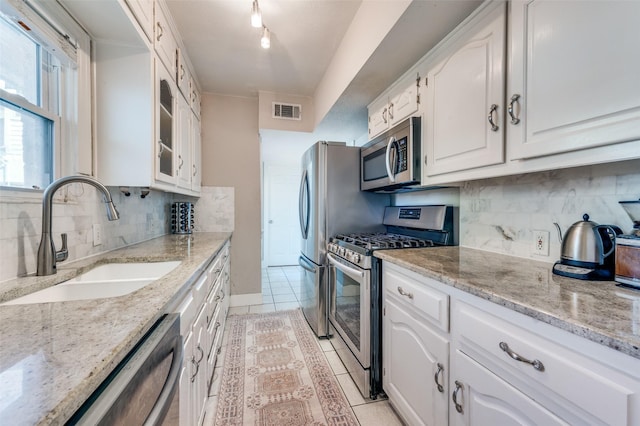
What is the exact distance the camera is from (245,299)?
3201 millimetres

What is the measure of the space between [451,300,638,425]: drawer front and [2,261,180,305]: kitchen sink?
4.23ft

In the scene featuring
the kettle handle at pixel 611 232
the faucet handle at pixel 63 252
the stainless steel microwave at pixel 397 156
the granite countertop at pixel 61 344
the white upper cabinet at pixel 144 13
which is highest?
the white upper cabinet at pixel 144 13

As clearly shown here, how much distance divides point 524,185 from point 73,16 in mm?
2350

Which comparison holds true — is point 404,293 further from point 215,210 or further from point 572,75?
point 215,210

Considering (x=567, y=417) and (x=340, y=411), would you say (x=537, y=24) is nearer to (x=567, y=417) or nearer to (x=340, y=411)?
(x=567, y=417)

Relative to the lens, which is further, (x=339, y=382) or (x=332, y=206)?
(x=332, y=206)

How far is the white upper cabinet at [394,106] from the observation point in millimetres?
1736

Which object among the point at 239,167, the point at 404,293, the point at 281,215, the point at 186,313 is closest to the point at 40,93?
the point at 186,313

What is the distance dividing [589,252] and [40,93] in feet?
7.67

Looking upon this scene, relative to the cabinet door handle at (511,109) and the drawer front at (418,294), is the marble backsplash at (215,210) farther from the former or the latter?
the cabinet door handle at (511,109)


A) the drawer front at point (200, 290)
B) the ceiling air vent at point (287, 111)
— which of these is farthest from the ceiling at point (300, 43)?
the drawer front at point (200, 290)

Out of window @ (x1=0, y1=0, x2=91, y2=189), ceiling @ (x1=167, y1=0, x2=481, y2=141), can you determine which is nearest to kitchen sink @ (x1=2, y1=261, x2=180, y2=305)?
window @ (x1=0, y1=0, x2=91, y2=189)

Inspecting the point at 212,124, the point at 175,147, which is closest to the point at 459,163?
the point at 175,147

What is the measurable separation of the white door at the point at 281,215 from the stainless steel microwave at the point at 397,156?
3418 millimetres
